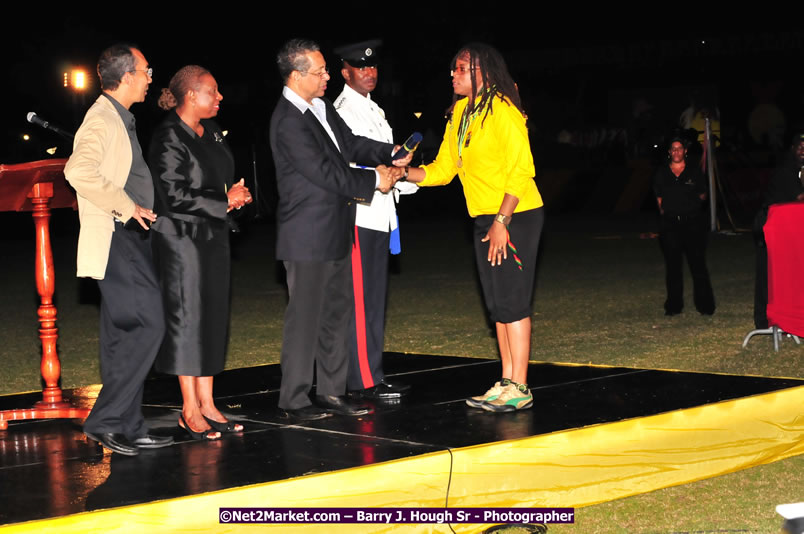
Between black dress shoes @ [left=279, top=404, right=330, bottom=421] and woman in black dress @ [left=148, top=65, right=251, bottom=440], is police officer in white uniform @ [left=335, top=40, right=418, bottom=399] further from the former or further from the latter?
woman in black dress @ [left=148, top=65, right=251, bottom=440]

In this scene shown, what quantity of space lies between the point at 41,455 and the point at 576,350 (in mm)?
4804

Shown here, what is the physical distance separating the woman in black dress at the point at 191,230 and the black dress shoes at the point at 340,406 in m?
0.72

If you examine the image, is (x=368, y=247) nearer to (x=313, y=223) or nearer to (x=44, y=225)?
(x=313, y=223)

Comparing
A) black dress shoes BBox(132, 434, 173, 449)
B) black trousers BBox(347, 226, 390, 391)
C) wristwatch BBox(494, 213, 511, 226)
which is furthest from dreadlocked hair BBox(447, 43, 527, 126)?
black dress shoes BBox(132, 434, 173, 449)

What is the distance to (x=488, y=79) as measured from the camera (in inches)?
222

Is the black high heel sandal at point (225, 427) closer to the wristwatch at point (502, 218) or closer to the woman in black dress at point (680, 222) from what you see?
the wristwatch at point (502, 218)

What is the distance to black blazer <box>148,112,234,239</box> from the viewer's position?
5.07 meters

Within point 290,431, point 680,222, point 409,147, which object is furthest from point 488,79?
point 680,222

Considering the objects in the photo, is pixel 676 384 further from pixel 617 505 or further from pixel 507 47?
pixel 507 47

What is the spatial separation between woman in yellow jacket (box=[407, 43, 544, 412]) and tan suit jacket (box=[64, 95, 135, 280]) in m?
1.73

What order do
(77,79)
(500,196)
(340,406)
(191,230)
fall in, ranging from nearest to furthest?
(191,230) → (500,196) → (340,406) → (77,79)

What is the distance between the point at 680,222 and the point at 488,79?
5.67 meters

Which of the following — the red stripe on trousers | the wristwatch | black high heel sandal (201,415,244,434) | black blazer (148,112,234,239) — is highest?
black blazer (148,112,234,239)

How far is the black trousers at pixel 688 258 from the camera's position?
10539 millimetres
